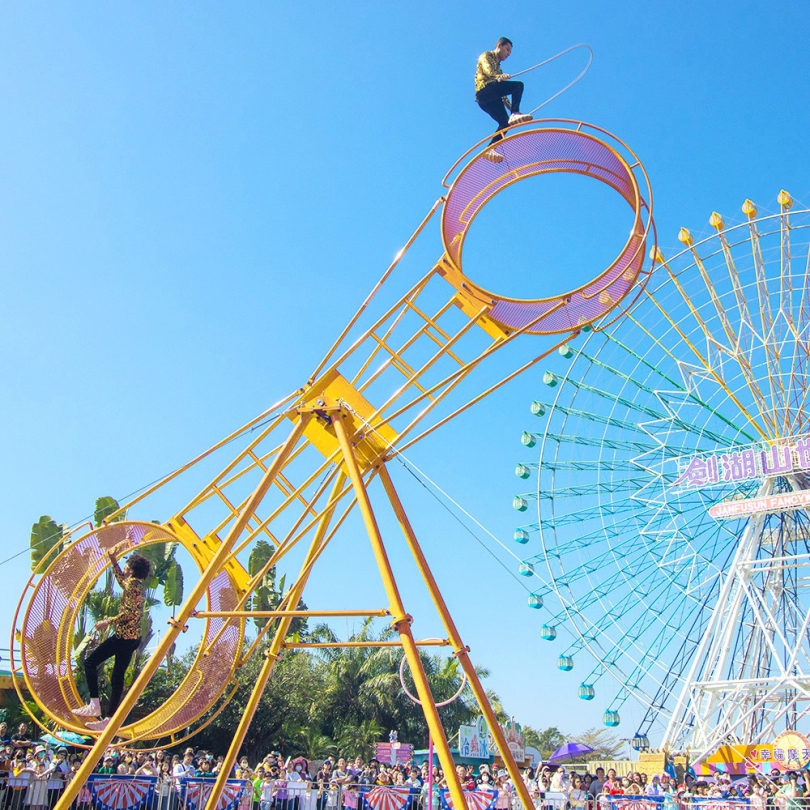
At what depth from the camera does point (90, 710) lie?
7.69 m

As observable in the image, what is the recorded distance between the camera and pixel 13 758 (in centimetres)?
1383

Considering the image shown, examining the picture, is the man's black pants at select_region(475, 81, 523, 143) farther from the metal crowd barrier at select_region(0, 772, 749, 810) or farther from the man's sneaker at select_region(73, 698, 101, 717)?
the metal crowd barrier at select_region(0, 772, 749, 810)

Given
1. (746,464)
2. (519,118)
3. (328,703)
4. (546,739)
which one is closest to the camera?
(519,118)

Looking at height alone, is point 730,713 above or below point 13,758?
above

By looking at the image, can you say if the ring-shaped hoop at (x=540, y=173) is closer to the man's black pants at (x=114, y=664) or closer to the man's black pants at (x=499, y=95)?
the man's black pants at (x=499, y=95)

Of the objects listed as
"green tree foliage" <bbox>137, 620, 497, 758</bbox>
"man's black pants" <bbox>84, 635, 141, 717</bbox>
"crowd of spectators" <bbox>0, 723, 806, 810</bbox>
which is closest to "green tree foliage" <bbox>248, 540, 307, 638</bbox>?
"green tree foliage" <bbox>137, 620, 497, 758</bbox>

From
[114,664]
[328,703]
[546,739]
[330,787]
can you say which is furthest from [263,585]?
[546,739]

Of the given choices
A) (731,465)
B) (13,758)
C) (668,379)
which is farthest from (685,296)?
(13,758)

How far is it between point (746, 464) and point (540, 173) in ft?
62.8

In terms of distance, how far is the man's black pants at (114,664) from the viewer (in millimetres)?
8070

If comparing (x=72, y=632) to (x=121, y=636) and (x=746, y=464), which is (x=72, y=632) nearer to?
(x=121, y=636)

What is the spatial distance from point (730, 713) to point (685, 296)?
12.3m

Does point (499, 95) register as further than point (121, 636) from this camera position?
No

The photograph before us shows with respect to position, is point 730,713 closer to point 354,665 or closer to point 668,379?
point 668,379
